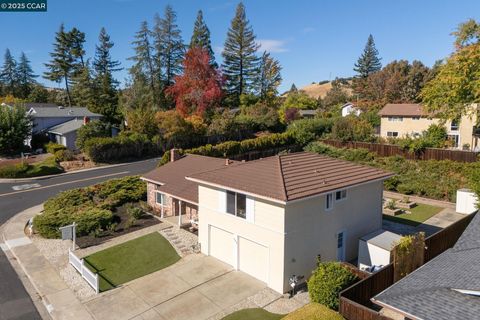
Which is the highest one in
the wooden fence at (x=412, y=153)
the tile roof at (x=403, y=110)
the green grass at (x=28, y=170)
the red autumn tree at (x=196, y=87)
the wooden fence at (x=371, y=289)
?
the red autumn tree at (x=196, y=87)

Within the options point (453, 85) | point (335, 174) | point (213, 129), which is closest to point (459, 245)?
point (335, 174)

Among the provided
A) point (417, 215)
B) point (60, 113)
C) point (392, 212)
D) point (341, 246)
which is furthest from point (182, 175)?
point (60, 113)

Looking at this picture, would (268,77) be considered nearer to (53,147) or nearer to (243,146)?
(243,146)

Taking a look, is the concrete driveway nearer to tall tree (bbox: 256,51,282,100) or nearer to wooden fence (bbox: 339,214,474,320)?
wooden fence (bbox: 339,214,474,320)

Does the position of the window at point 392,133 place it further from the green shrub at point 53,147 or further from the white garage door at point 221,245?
the green shrub at point 53,147

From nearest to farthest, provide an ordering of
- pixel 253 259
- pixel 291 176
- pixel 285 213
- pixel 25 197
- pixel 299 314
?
1. pixel 299 314
2. pixel 285 213
3. pixel 253 259
4. pixel 291 176
5. pixel 25 197

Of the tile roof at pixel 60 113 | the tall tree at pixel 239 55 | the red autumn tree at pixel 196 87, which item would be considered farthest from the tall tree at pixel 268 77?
the tile roof at pixel 60 113
